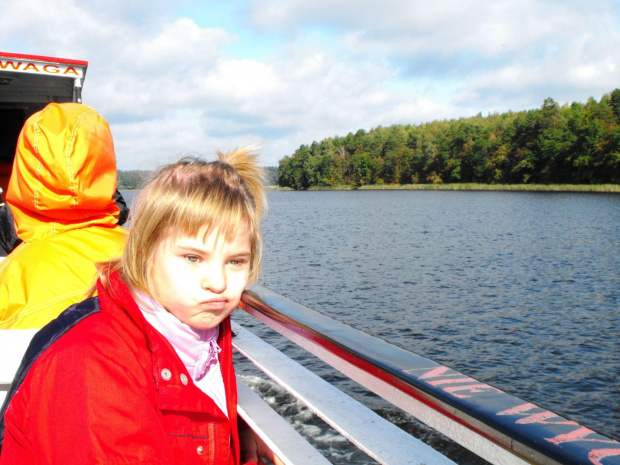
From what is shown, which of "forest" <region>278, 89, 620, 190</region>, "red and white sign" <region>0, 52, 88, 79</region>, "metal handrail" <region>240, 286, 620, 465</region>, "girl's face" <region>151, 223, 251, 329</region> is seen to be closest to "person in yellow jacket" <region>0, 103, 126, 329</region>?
"girl's face" <region>151, 223, 251, 329</region>

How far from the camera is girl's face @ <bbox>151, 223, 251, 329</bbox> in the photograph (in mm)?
1265

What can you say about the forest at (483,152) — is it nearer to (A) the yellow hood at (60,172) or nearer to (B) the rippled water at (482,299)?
(B) the rippled water at (482,299)

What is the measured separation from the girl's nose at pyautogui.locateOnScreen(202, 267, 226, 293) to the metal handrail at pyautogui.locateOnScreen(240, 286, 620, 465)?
383 millimetres

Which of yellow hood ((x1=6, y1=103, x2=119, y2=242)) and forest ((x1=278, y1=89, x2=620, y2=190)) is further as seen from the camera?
forest ((x1=278, y1=89, x2=620, y2=190))

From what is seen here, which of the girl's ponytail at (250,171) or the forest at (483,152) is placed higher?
the forest at (483,152)

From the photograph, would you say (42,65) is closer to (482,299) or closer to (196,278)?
(196,278)

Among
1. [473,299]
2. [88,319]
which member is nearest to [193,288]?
[88,319]

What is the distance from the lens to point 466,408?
1.03 m

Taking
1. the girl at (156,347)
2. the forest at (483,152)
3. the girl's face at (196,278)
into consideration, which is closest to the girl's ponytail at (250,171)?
the girl at (156,347)

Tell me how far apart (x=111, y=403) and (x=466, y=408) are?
645 mm

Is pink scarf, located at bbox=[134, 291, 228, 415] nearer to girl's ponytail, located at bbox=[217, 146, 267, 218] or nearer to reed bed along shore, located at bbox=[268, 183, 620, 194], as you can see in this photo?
girl's ponytail, located at bbox=[217, 146, 267, 218]

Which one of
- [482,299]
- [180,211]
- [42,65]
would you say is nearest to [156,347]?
[180,211]

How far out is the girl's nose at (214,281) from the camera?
1.25 metres

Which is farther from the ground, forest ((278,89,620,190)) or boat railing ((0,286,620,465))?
forest ((278,89,620,190))
